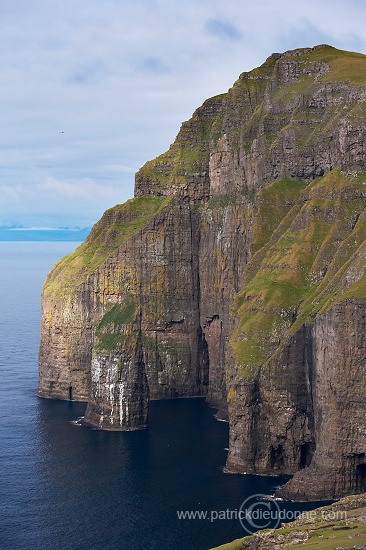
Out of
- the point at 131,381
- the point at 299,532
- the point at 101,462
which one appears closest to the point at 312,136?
the point at 131,381

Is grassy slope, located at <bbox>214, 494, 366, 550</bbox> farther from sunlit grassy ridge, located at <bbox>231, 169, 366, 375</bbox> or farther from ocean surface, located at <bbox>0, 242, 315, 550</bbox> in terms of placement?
sunlit grassy ridge, located at <bbox>231, 169, 366, 375</bbox>

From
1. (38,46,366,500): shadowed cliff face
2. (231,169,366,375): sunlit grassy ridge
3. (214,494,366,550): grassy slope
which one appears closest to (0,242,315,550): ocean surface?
(38,46,366,500): shadowed cliff face

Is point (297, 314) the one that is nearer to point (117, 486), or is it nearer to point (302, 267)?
point (302, 267)

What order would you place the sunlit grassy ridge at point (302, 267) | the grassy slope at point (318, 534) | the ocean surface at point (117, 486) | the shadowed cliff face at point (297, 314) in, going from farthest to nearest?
the sunlit grassy ridge at point (302, 267) < the shadowed cliff face at point (297, 314) < the ocean surface at point (117, 486) < the grassy slope at point (318, 534)

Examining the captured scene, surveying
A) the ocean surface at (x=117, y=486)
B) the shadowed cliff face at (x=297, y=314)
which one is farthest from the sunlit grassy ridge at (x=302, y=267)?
the ocean surface at (x=117, y=486)

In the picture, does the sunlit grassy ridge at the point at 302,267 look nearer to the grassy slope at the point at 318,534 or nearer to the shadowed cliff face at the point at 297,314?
the shadowed cliff face at the point at 297,314

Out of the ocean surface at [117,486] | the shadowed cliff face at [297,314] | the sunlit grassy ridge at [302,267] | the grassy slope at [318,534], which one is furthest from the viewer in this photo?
the sunlit grassy ridge at [302,267]

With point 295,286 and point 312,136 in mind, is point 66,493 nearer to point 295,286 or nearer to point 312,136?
point 295,286
